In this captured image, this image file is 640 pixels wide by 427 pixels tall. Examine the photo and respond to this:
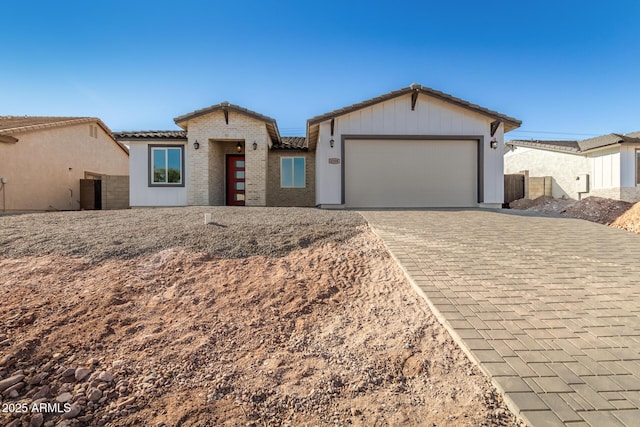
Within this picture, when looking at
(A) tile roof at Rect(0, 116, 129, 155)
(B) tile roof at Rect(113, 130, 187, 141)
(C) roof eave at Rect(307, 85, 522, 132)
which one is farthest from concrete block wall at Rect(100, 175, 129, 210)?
(C) roof eave at Rect(307, 85, 522, 132)

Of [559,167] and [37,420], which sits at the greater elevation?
[559,167]

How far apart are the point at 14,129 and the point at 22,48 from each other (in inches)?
133

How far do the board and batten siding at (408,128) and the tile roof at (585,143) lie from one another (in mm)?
10973

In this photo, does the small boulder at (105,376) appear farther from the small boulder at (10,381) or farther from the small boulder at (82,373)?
the small boulder at (10,381)

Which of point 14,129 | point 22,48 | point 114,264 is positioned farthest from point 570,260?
point 14,129

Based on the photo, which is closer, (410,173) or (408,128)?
(408,128)

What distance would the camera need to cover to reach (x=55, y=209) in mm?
14766

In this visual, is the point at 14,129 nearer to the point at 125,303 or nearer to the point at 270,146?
the point at 270,146

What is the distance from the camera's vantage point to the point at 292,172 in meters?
14.0

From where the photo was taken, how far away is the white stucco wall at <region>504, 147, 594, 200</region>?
59.2 feet

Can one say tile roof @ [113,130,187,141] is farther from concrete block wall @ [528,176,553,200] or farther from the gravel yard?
concrete block wall @ [528,176,553,200]

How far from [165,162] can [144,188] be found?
4.59 feet

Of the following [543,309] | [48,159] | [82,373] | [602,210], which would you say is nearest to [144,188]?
[48,159]

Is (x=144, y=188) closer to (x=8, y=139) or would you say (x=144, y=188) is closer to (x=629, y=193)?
(x=8, y=139)
